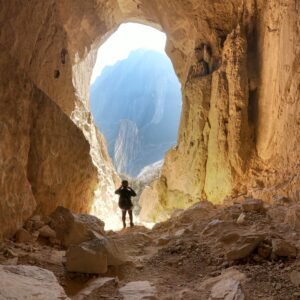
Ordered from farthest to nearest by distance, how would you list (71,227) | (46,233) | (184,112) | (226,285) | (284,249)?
(184,112)
(71,227)
(46,233)
(284,249)
(226,285)

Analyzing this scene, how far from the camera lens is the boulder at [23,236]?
404 centimetres

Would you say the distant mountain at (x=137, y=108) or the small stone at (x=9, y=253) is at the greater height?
the distant mountain at (x=137, y=108)

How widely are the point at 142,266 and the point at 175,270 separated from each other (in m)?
0.37

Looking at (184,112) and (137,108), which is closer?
(184,112)

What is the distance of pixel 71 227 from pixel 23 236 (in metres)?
0.67

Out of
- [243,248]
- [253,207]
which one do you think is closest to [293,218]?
[253,207]

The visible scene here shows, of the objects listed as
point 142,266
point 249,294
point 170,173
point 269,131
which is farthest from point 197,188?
point 249,294

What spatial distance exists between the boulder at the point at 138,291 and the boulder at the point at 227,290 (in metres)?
0.49

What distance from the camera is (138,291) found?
9.37 feet

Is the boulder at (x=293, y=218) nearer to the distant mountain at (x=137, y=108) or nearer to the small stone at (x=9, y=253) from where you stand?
the small stone at (x=9, y=253)

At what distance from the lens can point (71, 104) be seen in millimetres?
9086

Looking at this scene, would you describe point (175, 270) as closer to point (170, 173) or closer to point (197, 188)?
point (197, 188)

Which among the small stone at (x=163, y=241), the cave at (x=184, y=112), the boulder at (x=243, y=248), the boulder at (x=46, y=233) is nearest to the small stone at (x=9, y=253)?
the cave at (x=184, y=112)

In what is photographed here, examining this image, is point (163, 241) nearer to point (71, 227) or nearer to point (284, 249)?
point (71, 227)
